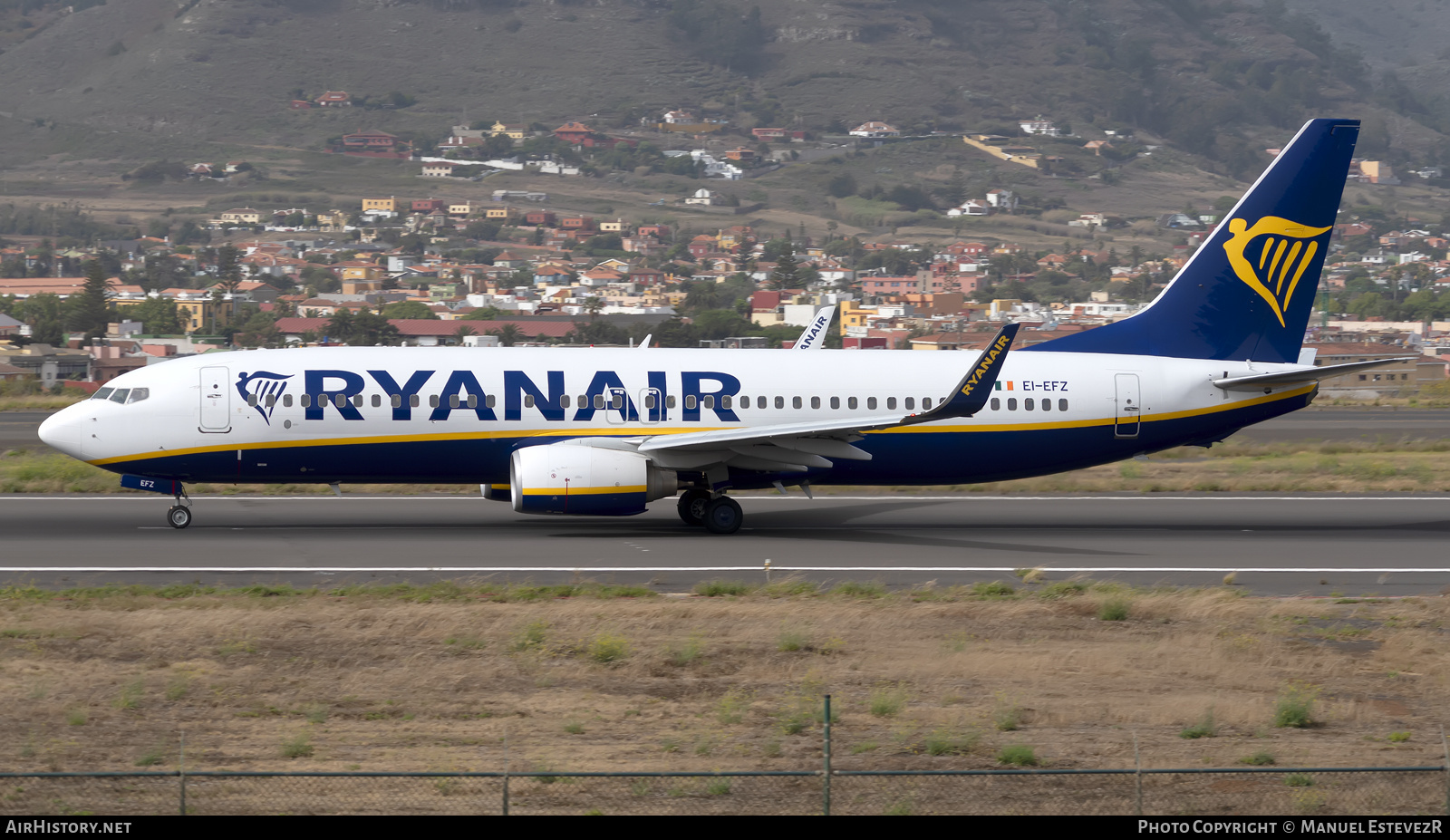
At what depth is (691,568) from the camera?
85.1 ft

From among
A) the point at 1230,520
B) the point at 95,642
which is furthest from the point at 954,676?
the point at 1230,520

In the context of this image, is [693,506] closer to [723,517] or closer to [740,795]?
[723,517]

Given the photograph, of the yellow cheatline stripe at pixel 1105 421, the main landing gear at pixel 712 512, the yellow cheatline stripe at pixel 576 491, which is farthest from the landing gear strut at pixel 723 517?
the yellow cheatline stripe at pixel 1105 421

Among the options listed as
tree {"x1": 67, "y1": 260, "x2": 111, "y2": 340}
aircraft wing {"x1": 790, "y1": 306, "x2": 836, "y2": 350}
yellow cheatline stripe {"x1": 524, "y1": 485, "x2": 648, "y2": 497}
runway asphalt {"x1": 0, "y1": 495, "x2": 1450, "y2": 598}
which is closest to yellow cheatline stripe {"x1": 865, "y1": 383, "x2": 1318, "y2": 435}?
runway asphalt {"x1": 0, "y1": 495, "x2": 1450, "y2": 598}

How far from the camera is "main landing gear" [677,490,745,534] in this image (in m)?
30.6

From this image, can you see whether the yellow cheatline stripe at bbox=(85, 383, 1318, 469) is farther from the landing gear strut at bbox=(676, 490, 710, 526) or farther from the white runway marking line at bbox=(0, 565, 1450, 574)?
the white runway marking line at bbox=(0, 565, 1450, 574)

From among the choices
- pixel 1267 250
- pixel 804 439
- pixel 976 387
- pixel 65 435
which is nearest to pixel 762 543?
pixel 804 439

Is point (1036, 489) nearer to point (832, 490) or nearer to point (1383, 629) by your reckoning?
point (832, 490)

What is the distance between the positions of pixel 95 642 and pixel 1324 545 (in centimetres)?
2244

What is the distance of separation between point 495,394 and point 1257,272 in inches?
668

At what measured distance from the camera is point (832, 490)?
39719 millimetres

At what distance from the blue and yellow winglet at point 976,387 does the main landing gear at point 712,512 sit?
14.4 ft

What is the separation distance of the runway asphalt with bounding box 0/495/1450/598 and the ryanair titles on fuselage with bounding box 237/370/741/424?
2.43 metres

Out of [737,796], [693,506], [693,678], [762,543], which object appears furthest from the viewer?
[693,506]
